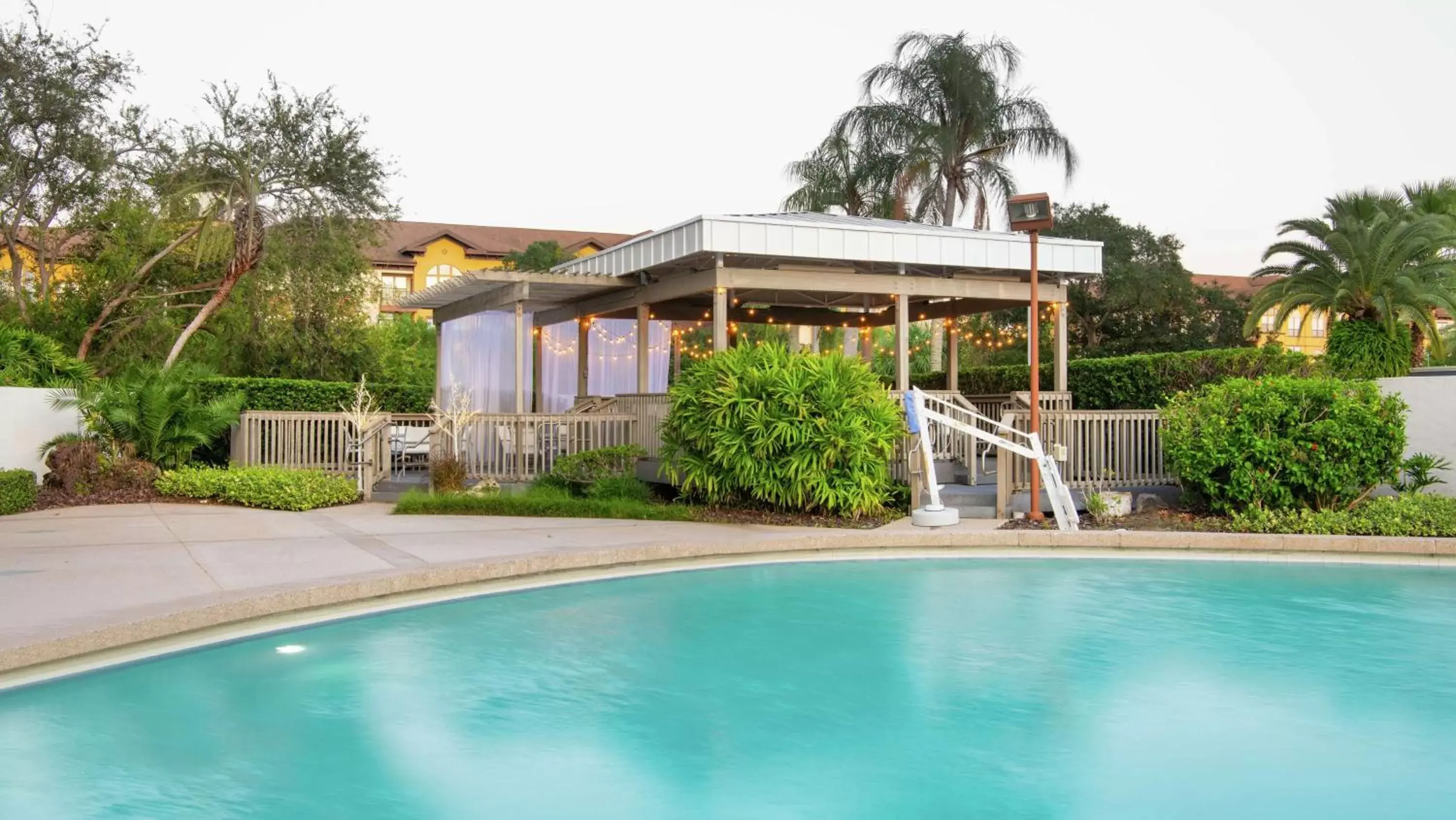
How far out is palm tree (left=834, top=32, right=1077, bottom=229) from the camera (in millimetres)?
27172

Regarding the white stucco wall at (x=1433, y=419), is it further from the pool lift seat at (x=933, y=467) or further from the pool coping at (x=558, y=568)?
the pool lift seat at (x=933, y=467)

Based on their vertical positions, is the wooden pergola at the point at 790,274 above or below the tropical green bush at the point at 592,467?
above

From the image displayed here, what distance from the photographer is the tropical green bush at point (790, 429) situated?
11.6 m

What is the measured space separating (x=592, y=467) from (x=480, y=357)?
478 cm

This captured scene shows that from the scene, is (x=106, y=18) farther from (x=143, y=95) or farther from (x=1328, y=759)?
(x=1328, y=759)

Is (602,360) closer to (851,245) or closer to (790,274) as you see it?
(790,274)

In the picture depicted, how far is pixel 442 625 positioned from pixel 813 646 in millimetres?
2519

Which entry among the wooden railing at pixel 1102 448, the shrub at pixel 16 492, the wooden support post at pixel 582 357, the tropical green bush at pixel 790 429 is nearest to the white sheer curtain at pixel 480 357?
the wooden support post at pixel 582 357

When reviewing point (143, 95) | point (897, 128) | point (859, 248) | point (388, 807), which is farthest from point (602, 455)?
point (897, 128)

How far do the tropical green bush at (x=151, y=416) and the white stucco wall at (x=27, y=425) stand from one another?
20 cm

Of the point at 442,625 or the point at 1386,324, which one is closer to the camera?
the point at 442,625

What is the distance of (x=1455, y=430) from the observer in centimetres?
1231

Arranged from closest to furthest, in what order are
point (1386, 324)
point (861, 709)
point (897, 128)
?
point (861, 709) → point (1386, 324) → point (897, 128)

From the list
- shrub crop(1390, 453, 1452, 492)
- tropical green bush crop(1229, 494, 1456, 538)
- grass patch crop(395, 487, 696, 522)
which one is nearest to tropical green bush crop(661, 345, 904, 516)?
grass patch crop(395, 487, 696, 522)
